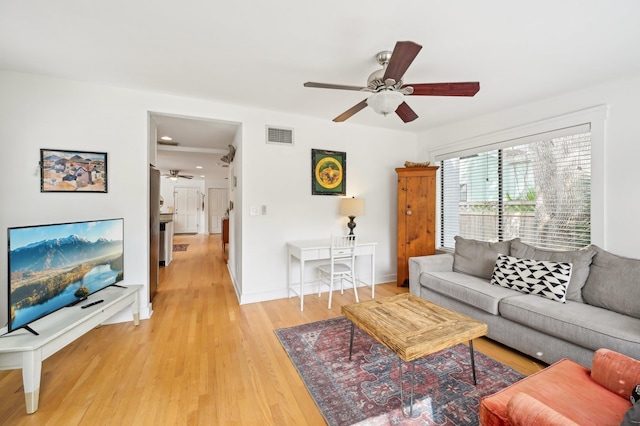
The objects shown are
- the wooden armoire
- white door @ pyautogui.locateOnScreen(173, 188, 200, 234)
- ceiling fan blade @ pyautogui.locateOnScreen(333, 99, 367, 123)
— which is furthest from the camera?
white door @ pyautogui.locateOnScreen(173, 188, 200, 234)

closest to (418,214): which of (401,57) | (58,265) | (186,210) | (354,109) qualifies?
(354,109)

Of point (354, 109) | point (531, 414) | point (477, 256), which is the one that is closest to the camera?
point (531, 414)

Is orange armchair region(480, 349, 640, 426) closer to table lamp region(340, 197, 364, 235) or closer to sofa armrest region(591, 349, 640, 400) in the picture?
sofa armrest region(591, 349, 640, 400)

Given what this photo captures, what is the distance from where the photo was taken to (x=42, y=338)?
161cm

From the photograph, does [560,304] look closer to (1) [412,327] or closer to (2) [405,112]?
(1) [412,327]

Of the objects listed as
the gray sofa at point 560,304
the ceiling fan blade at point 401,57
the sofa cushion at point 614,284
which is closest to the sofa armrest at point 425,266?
the gray sofa at point 560,304

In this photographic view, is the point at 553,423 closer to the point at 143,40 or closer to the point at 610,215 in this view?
the point at 610,215

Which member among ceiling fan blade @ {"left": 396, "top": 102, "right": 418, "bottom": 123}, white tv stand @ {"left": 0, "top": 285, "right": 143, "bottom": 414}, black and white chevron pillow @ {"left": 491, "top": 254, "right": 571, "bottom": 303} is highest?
ceiling fan blade @ {"left": 396, "top": 102, "right": 418, "bottom": 123}

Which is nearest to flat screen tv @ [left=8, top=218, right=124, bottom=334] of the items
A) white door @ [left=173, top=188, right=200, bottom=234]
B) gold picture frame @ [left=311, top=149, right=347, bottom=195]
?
gold picture frame @ [left=311, top=149, right=347, bottom=195]

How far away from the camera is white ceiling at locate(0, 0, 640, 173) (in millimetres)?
1572

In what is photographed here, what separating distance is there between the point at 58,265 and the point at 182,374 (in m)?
1.22

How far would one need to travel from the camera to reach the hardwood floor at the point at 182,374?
60.3 inches

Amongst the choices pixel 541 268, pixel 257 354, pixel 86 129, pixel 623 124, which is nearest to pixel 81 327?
pixel 257 354

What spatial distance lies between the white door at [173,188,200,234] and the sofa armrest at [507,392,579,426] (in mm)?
11084
